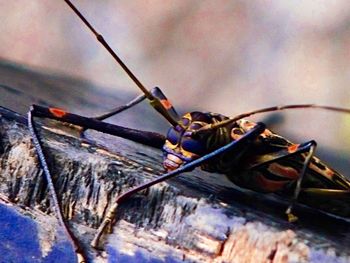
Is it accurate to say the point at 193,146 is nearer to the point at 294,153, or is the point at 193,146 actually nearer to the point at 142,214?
the point at 294,153

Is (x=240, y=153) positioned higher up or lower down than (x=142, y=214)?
higher up

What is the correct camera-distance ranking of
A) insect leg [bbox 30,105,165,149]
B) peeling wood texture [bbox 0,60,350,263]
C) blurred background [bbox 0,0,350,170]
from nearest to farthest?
peeling wood texture [bbox 0,60,350,263], insect leg [bbox 30,105,165,149], blurred background [bbox 0,0,350,170]

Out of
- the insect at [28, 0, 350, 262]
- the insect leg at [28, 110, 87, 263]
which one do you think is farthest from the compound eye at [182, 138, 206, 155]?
the insect leg at [28, 110, 87, 263]

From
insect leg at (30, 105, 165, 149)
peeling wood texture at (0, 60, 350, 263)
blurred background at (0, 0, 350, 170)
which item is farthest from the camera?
blurred background at (0, 0, 350, 170)

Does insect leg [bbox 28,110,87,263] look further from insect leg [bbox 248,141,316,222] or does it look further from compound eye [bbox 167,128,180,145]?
insect leg [bbox 248,141,316,222]

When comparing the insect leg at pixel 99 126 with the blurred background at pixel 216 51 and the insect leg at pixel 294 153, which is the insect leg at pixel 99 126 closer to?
the insect leg at pixel 294 153

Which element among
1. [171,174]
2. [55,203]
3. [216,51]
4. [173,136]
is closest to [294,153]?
[173,136]

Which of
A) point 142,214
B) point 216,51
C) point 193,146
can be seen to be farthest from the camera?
point 216,51
